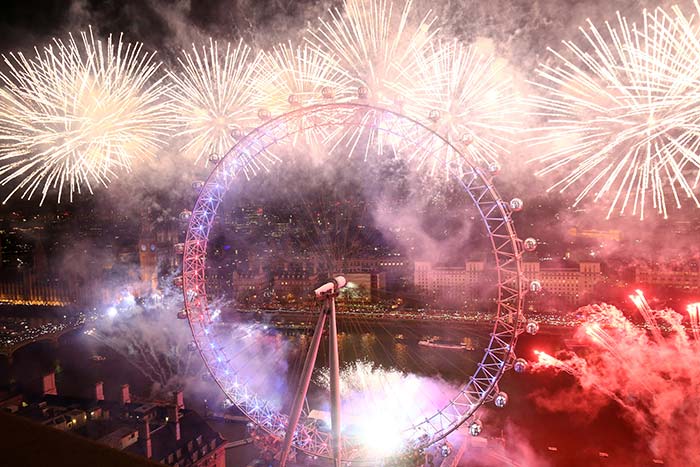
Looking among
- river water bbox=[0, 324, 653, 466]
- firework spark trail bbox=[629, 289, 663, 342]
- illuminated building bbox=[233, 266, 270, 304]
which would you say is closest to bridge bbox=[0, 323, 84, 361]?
river water bbox=[0, 324, 653, 466]

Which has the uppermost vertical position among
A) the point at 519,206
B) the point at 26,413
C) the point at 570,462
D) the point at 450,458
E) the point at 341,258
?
the point at 519,206

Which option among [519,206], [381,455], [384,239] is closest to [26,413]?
[381,455]

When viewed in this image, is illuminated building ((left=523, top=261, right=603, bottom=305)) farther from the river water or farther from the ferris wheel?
the ferris wheel

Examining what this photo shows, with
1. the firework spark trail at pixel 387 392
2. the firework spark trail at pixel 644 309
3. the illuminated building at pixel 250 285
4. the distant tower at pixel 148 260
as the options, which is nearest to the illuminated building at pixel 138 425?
the firework spark trail at pixel 387 392

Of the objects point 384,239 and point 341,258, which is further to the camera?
point 384,239

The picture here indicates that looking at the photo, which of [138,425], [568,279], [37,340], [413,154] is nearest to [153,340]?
[37,340]

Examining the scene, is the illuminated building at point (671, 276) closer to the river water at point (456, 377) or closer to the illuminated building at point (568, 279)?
the illuminated building at point (568, 279)

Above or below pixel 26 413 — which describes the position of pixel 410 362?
below

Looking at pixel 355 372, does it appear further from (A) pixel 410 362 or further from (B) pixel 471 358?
(B) pixel 471 358

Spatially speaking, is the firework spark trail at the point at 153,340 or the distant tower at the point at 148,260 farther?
the distant tower at the point at 148,260
